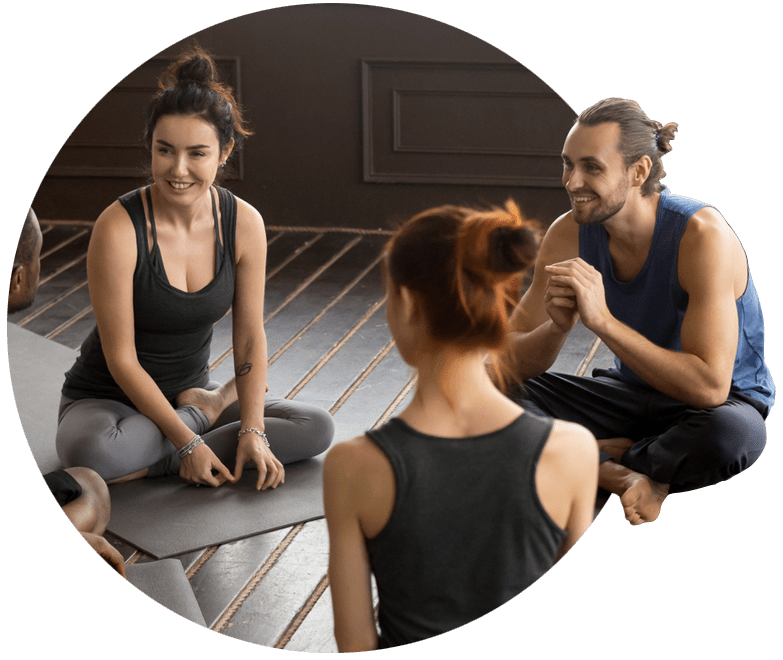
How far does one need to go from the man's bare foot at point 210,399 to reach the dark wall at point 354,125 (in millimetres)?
274

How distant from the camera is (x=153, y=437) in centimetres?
133

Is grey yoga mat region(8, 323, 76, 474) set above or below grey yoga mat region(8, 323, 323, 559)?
above

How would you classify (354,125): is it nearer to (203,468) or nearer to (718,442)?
(203,468)

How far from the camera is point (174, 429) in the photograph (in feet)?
4.36

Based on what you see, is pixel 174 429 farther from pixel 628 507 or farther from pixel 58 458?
pixel 628 507

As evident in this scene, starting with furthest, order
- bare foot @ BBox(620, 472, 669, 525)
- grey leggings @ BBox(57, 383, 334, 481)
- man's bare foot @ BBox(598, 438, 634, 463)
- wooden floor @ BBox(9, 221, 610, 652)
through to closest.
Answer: man's bare foot @ BBox(598, 438, 634, 463)
bare foot @ BBox(620, 472, 669, 525)
grey leggings @ BBox(57, 383, 334, 481)
wooden floor @ BBox(9, 221, 610, 652)

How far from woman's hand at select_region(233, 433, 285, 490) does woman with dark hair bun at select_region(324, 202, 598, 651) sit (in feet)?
1.03

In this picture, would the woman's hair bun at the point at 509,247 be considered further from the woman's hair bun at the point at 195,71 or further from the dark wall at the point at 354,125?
the woman's hair bun at the point at 195,71

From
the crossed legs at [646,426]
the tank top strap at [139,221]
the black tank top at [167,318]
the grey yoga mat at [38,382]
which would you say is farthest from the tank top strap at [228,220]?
the crossed legs at [646,426]

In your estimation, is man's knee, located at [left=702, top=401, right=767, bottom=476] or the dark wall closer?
the dark wall

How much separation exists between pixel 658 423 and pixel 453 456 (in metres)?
0.70

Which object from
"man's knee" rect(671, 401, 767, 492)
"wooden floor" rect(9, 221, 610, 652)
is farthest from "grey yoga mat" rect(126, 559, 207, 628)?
"man's knee" rect(671, 401, 767, 492)

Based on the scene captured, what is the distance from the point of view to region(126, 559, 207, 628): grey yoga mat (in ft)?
4.09

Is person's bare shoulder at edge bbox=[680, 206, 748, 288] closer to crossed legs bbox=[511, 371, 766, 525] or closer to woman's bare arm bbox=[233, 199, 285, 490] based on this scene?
crossed legs bbox=[511, 371, 766, 525]
